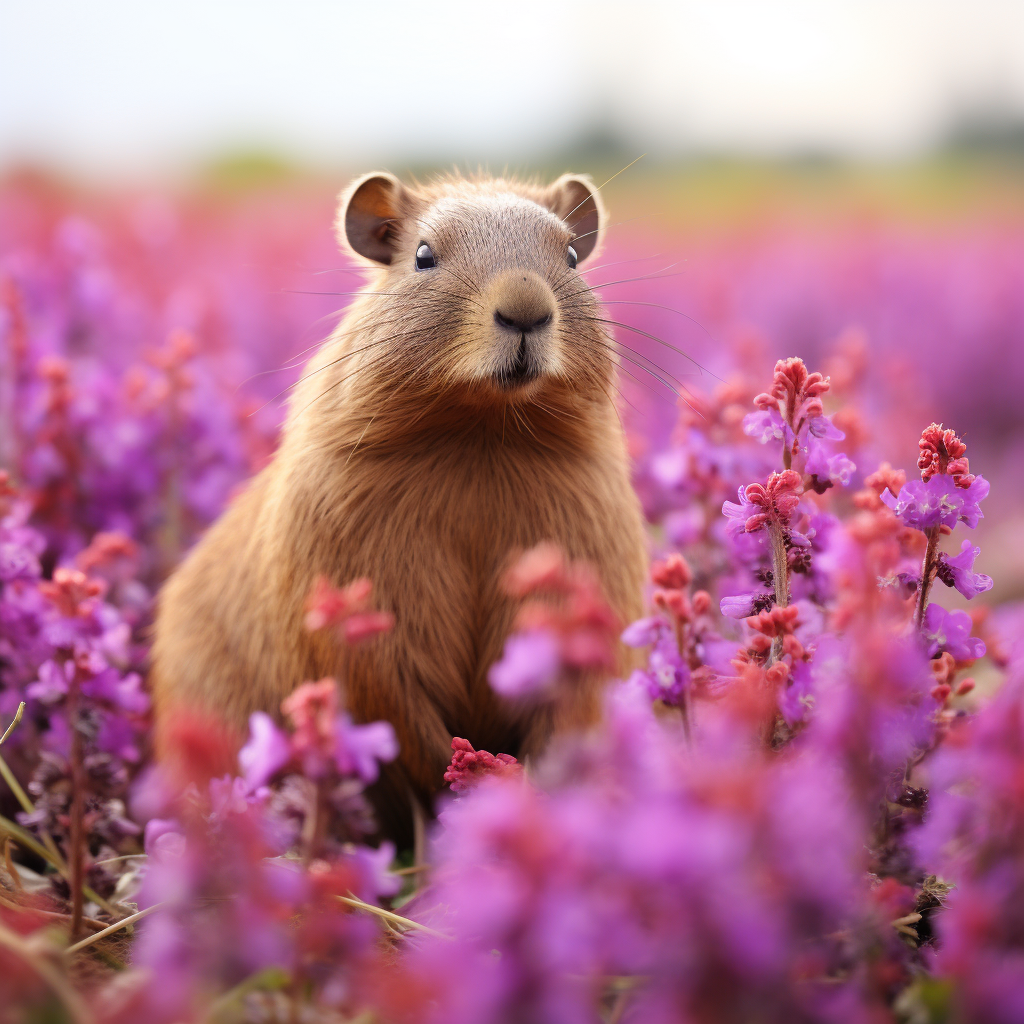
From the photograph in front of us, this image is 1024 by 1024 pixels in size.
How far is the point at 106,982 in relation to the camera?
1.99 metres

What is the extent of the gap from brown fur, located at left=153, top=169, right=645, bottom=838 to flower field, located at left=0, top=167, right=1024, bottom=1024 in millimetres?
215

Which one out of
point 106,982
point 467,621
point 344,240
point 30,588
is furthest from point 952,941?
point 344,240

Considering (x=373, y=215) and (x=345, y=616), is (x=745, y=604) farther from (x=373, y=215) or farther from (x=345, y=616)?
(x=373, y=215)

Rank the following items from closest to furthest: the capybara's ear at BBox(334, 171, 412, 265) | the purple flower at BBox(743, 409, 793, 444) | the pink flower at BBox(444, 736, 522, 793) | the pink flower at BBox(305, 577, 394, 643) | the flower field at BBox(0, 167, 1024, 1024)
→ the flower field at BBox(0, 167, 1024, 1024) < the pink flower at BBox(305, 577, 394, 643) < the pink flower at BBox(444, 736, 522, 793) < the purple flower at BBox(743, 409, 793, 444) < the capybara's ear at BBox(334, 171, 412, 265)

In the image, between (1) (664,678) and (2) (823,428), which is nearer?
(1) (664,678)

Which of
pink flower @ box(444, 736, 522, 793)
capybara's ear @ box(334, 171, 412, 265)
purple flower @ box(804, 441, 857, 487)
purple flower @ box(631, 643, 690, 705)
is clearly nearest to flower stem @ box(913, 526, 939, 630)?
purple flower @ box(804, 441, 857, 487)

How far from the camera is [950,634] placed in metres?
2.13

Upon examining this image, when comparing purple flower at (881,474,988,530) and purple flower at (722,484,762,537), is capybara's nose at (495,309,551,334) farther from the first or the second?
purple flower at (881,474,988,530)

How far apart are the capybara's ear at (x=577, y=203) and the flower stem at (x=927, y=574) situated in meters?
1.85

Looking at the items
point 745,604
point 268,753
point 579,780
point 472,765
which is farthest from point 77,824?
point 745,604

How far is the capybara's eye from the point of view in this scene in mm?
3133

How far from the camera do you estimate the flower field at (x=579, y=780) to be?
1.21 m

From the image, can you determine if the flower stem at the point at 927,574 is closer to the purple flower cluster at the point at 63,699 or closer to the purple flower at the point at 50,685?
the purple flower cluster at the point at 63,699

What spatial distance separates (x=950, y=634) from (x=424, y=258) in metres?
1.91
